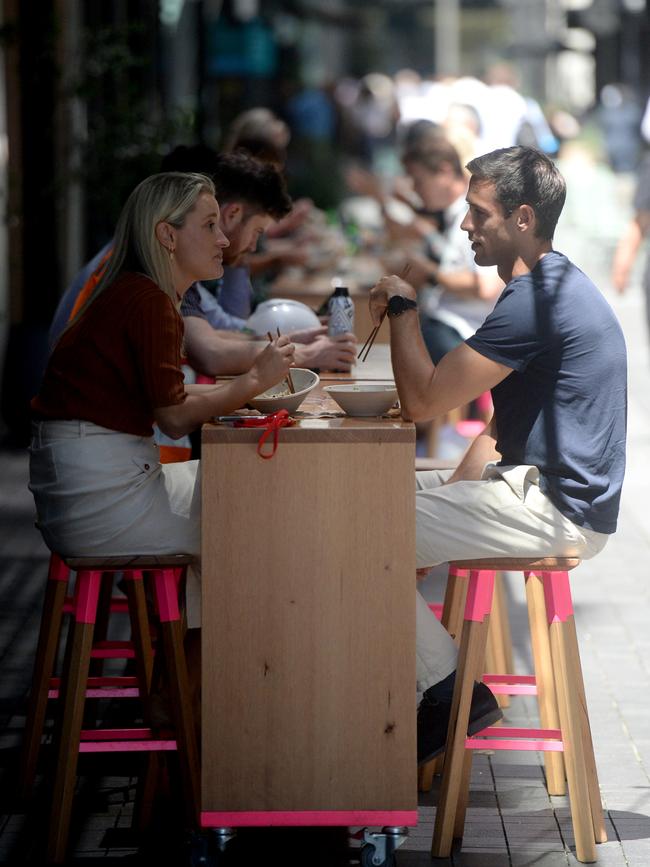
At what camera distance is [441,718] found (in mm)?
3857

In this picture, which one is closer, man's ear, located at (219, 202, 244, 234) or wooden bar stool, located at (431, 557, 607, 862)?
wooden bar stool, located at (431, 557, 607, 862)

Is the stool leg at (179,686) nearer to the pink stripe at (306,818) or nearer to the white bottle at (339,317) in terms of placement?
the pink stripe at (306,818)

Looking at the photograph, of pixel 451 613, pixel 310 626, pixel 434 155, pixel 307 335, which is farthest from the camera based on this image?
pixel 434 155

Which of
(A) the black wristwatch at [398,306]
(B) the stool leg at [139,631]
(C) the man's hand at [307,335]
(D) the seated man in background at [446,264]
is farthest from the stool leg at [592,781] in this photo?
(D) the seated man in background at [446,264]

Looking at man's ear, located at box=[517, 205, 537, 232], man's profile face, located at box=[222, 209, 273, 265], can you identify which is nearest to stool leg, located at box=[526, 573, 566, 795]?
man's ear, located at box=[517, 205, 537, 232]

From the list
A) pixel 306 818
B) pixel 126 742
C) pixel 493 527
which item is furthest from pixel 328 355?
pixel 306 818

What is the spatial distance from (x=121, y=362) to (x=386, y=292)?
0.72 meters

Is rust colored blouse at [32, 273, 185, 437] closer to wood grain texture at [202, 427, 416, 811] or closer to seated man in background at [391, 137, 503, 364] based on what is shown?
wood grain texture at [202, 427, 416, 811]

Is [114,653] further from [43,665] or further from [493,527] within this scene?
[493,527]

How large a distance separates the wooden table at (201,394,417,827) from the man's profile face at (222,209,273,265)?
1.51 m

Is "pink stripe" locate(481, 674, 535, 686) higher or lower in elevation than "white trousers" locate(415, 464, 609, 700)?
lower

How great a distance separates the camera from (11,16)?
30.0 feet

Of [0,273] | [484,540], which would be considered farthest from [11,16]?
[484,540]

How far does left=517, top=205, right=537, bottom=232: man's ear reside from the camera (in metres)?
3.89
